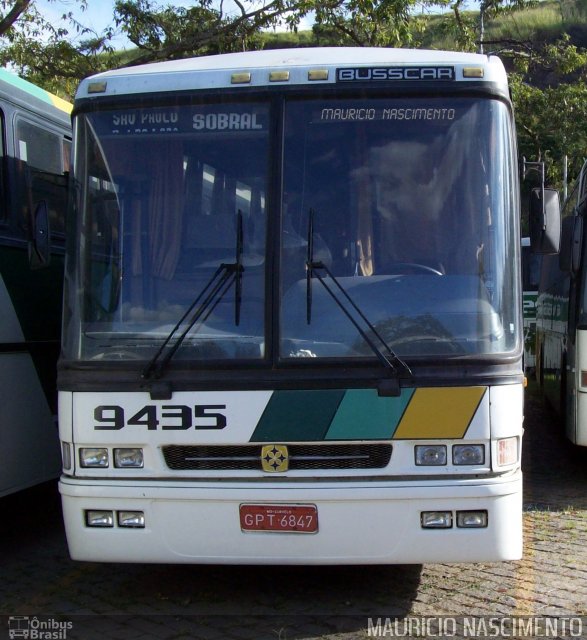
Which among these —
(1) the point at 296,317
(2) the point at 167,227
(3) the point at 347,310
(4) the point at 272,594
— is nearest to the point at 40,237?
(2) the point at 167,227

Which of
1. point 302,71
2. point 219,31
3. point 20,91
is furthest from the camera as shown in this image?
point 219,31

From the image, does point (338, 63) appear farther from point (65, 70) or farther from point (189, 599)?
point (65, 70)

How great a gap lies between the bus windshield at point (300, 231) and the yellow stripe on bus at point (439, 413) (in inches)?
8.6

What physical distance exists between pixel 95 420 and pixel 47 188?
267cm

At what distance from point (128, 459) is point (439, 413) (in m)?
1.71

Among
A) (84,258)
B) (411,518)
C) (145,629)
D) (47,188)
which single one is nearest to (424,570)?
(411,518)

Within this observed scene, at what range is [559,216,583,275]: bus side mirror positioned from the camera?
24.8 ft

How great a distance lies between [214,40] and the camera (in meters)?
13.7

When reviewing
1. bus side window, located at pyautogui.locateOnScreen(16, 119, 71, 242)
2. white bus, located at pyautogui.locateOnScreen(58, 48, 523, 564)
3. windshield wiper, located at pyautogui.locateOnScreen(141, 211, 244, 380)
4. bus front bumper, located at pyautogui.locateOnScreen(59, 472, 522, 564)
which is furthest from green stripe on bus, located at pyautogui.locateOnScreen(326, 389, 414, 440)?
bus side window, located at pyautogui.locateOnScreen(16, 119, 71, 242)

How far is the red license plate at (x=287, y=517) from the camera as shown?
4.86m

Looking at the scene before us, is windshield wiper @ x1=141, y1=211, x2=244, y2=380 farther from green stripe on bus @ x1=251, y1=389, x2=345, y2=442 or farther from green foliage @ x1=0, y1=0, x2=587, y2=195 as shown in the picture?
green foliage @ x1=0, y1=0, x2=587, y2=195

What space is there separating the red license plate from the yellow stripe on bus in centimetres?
61

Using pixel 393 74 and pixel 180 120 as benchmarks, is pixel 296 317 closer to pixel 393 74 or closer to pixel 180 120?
pixel 180 120

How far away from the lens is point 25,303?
661 centimetres
